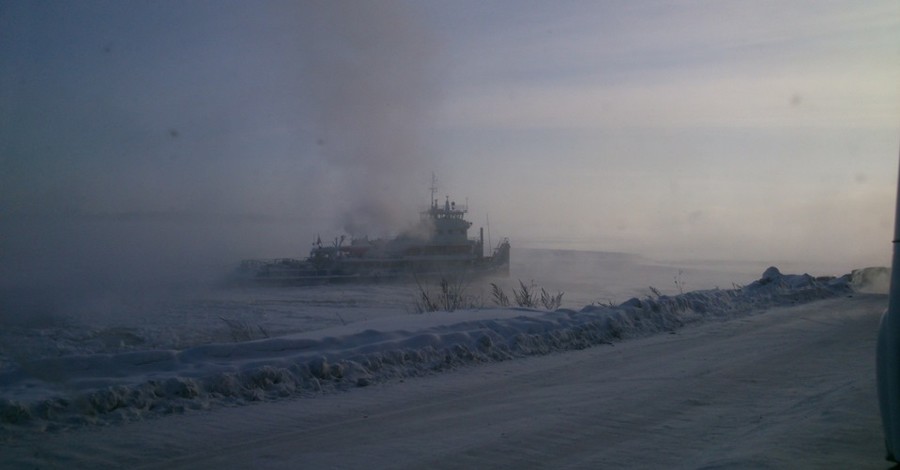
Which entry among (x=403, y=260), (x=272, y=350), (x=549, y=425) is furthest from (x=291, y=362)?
(x=403, y=260)

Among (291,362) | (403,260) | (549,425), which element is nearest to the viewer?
(549,425)

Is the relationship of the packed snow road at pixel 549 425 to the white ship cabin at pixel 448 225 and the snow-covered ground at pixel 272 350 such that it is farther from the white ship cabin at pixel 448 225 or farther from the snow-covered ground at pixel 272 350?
the white ship cabin at pixel 448 225

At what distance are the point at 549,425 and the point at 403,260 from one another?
49.0 m

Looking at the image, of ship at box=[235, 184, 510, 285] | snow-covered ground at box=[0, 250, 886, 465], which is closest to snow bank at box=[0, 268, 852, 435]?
snow-covered ground at box=[0, 250, 886, 465]

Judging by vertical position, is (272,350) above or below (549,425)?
above

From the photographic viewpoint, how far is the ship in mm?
54031

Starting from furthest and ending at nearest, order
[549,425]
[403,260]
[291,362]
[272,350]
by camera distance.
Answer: [403,260] → [272,350] → [291,362] → [549,425]

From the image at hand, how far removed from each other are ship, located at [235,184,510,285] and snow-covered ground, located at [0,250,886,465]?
28.3 m

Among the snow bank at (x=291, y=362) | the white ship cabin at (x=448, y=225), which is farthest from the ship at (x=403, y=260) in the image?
the snow bank at (x=291, y=362)

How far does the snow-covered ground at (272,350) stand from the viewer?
8430 mm

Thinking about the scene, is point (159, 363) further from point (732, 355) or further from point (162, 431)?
point (732, 355)

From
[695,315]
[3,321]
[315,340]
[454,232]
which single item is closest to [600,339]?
[695,315]

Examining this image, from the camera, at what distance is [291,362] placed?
10.4m

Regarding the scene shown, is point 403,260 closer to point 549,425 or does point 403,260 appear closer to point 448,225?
point 448,225
